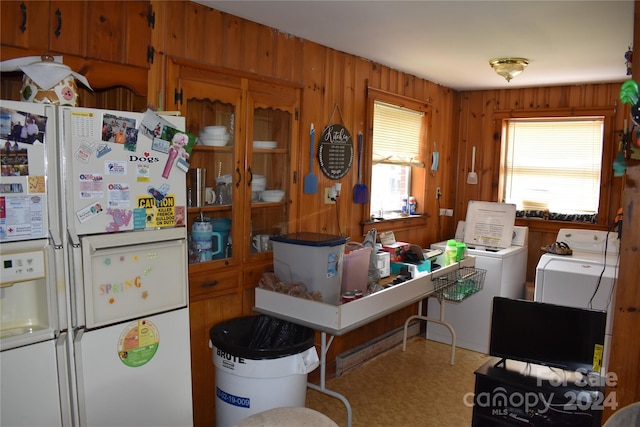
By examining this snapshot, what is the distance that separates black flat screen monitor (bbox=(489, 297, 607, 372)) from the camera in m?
2.56

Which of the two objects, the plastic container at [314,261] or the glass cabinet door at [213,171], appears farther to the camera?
the plastic container at [314,261]

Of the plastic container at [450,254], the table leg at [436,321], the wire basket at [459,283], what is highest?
the plastic container at [450,254]

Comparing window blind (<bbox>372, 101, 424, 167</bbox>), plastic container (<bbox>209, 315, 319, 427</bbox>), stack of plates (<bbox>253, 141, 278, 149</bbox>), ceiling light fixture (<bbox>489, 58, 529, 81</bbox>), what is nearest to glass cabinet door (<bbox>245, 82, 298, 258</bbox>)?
stack of plates (<bbox>253, 141, 278, 149</bbox>)

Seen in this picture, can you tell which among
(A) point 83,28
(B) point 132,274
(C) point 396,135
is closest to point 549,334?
(B) point 132,274

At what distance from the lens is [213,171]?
2770 millimetres

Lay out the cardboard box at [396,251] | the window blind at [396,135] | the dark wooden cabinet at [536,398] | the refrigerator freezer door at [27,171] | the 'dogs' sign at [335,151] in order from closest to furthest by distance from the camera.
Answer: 1. the refrigerator freezer door at [27,171]
2. the dark wooden cabinet at [536,398]
3. the 'dogs' sign at [335,151]
4. the cardboard box at [396,251]
5. the window blind at [396,135]

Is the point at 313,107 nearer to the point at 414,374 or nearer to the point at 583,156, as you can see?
the point at 414,374

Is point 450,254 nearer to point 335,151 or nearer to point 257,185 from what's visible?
point 335,151

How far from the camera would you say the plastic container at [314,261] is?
2777 millimetres

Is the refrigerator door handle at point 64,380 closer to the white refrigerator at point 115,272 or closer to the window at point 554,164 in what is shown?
the white refrigerator at point 115,272

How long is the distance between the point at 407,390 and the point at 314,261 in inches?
53.3

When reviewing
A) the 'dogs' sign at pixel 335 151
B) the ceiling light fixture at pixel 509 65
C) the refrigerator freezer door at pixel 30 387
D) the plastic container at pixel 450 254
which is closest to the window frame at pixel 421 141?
the 'dogs' sign at pixel 335 151

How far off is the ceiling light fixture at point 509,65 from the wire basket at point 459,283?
1.51m

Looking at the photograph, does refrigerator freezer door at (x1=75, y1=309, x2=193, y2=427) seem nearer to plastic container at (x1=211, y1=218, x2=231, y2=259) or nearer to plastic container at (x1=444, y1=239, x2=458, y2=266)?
plastic container at (x1=211, y1=218, x2=231, y2=259)
